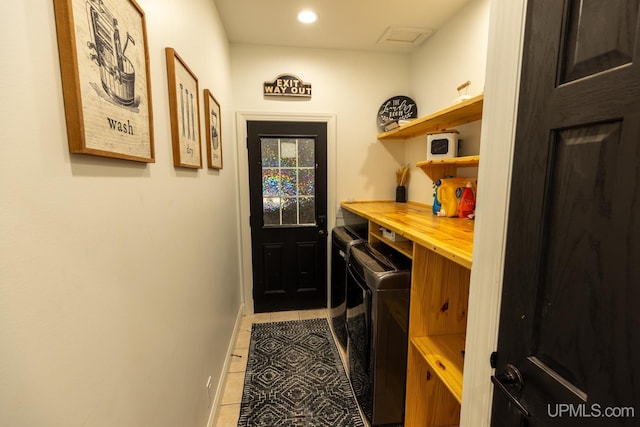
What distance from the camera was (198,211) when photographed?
5.11ft

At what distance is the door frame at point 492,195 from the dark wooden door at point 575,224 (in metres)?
0.04

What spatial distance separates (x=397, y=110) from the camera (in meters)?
2.91

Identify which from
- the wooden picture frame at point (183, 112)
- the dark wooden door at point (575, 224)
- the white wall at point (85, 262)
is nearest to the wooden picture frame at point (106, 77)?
the white wall at point (85, 262)

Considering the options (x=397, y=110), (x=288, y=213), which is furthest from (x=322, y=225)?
(x=397, y=110)

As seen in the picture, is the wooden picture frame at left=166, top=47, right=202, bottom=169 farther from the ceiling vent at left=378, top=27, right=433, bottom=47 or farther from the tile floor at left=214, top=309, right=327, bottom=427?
the ceiling vent at left=378, top=27, right=433, bottom=47

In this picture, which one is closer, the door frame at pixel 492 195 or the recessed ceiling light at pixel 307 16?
the door frame at pixel 492 195

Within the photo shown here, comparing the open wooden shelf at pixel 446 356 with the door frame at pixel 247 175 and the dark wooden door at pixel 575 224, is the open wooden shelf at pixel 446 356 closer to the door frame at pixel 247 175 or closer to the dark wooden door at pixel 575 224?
the dark wooden door at pixel 575 224

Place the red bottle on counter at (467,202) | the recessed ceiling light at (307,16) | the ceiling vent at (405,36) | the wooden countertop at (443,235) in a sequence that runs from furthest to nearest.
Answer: the ceiling vent at (405,36)
the recessed ceiling light at (307,16)
the red bottle on counter at (467,202)
the wooden countertop at (443,235)

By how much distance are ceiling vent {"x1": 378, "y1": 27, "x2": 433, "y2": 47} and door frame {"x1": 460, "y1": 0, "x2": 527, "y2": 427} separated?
1.96m

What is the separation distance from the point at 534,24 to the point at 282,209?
250 centimetres

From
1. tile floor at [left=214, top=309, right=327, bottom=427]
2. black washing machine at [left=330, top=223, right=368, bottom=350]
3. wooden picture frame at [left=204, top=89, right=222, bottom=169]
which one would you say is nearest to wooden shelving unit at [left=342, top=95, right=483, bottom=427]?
black washing machine at [left=330, top=223, right=368, bottom=350]

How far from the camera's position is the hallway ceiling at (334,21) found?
2.10 metres

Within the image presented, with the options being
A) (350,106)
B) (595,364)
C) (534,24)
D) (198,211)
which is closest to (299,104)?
(350,106)

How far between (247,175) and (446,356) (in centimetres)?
227
